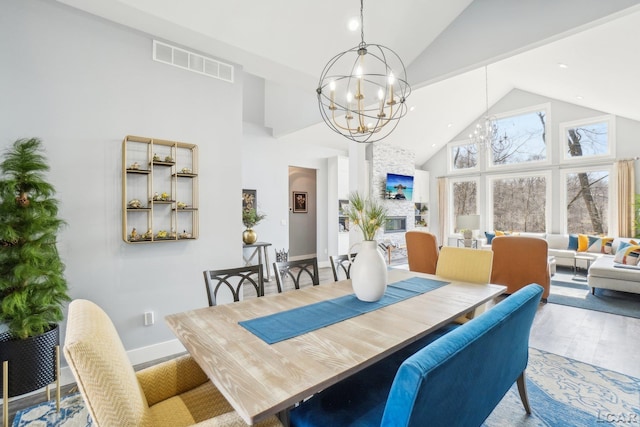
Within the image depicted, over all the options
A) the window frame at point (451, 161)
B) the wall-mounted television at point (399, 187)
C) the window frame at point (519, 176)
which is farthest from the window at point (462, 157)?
the wall-mounted television at point (399, 187)

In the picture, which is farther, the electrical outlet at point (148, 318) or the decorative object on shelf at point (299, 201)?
the decorative object on shelf at point (299, 201)

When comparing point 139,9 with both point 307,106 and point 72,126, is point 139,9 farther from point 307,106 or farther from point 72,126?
point 307,106

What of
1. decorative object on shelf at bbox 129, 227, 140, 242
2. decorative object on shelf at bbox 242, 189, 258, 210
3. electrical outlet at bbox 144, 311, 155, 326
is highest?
decorative object on shelf at bbox 242, 189, 258, 210

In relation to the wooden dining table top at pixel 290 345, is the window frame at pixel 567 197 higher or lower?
higher

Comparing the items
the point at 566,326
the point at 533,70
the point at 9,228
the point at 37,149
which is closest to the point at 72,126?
the point at 37,149

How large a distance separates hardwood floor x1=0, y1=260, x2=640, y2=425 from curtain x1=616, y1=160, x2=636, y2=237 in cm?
391

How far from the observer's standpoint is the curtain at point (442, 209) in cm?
924

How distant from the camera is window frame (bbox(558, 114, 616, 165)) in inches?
256

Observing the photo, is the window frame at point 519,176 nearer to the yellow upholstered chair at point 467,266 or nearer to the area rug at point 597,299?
the area rug at point 597,299

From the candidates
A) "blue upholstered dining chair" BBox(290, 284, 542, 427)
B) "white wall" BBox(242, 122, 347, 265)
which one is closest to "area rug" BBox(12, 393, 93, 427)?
"blue upholstered dining chair" BBox(290, 284, 542, 427)

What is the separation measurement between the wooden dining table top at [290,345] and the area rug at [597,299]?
3171 millimetres

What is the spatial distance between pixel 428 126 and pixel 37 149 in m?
7.52

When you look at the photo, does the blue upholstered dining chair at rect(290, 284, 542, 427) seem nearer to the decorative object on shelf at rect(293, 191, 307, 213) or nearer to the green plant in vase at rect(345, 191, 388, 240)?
the green plant in vase at rect(345, 191, 388, 240)

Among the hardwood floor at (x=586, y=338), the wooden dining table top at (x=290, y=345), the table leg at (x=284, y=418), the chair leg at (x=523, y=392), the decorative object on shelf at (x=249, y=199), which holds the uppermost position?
the decorative object on shelf at (x=249, y=199)
